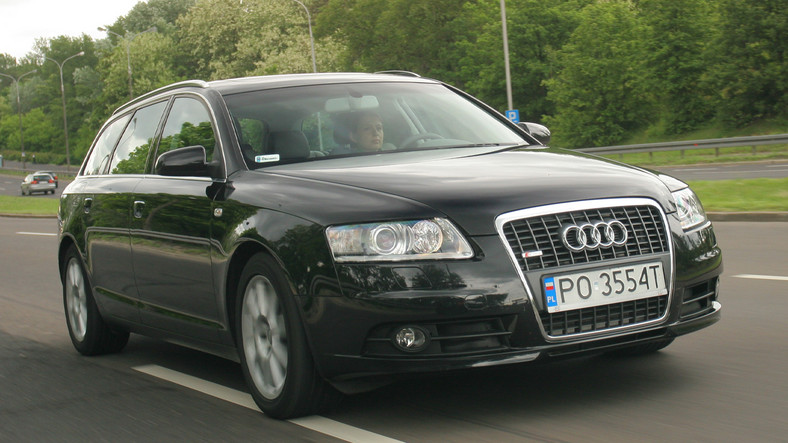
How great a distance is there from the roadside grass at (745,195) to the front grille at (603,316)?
9340mm

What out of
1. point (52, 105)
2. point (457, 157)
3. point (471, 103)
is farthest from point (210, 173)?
point (52, 105)

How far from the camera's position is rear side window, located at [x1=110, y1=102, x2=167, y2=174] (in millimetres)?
6504

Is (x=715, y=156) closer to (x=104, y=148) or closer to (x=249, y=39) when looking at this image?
(x=104, y=148)

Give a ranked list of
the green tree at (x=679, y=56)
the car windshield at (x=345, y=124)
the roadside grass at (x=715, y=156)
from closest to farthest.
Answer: the car windshield at (x=345, y=124), the roadside grass at (x=715, y=156), the green tree at (x=679, y=56)

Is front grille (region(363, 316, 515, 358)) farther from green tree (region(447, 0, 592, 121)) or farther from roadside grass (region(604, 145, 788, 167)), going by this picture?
green tree (region(447, 0, 592, 121))

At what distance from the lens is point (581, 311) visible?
14.4 ft

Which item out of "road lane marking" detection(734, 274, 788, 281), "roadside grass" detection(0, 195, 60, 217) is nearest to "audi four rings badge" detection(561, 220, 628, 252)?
"road lane marking" detection(734, 274, 788, 281)

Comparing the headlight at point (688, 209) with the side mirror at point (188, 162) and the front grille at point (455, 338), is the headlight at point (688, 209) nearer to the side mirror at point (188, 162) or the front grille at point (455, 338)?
the front grille at point (455, 338)

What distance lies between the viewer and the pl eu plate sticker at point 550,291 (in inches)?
170

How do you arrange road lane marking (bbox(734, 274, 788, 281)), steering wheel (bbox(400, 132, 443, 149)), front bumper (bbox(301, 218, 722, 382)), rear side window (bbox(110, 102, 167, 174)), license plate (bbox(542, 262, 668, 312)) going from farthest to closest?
road lane marking (bbox(734, 274, 788, 281)) < rear side window (bbox(110, 102, 167, 174)) < steering wheel (bbox(400, 132, 443, 149)) < license plate (bbox(542, 262, 668, 312)) < front bumper (bbox(301, 218, 722, 382))

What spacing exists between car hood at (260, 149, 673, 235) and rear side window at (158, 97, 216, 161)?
0.67 metres

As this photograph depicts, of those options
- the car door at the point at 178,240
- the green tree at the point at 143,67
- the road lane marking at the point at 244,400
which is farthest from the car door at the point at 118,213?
the green tree at the point at 143,67

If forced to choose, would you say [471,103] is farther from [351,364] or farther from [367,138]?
[351,364]

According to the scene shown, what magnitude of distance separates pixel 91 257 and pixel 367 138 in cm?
226
